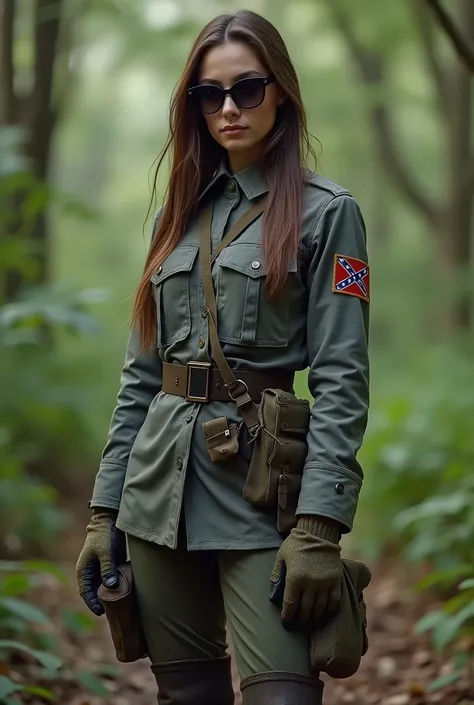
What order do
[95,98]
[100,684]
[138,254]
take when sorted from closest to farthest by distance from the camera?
[100,684]
[138,254]
[95,98]

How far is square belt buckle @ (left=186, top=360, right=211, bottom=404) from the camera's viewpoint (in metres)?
2.76

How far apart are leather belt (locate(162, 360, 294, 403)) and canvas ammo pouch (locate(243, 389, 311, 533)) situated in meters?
0.08

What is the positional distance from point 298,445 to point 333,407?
15 cm

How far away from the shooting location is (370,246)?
17.8m

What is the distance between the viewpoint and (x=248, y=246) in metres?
2.77

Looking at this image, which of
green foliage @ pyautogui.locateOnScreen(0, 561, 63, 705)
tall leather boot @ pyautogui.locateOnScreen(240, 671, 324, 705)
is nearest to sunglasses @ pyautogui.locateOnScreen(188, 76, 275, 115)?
tall leather boot @ pyautogui.locateOnScreen(240, 671, 324, 705)

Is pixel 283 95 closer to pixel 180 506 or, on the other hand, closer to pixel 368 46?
pixel 180 506

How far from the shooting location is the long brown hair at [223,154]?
2.72m

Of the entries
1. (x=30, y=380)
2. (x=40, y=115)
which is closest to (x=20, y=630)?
(x=30, y=380)

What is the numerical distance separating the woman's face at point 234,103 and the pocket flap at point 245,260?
1.05ft

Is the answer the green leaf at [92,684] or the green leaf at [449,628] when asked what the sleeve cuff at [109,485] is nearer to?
the green leaf at [92,684]

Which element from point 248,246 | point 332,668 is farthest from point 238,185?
point 332,668

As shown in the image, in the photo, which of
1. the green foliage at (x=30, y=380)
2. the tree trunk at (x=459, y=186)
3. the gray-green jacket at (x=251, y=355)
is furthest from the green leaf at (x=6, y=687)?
the tree trunk at (x=459, y=186)

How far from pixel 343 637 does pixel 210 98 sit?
1577mm
